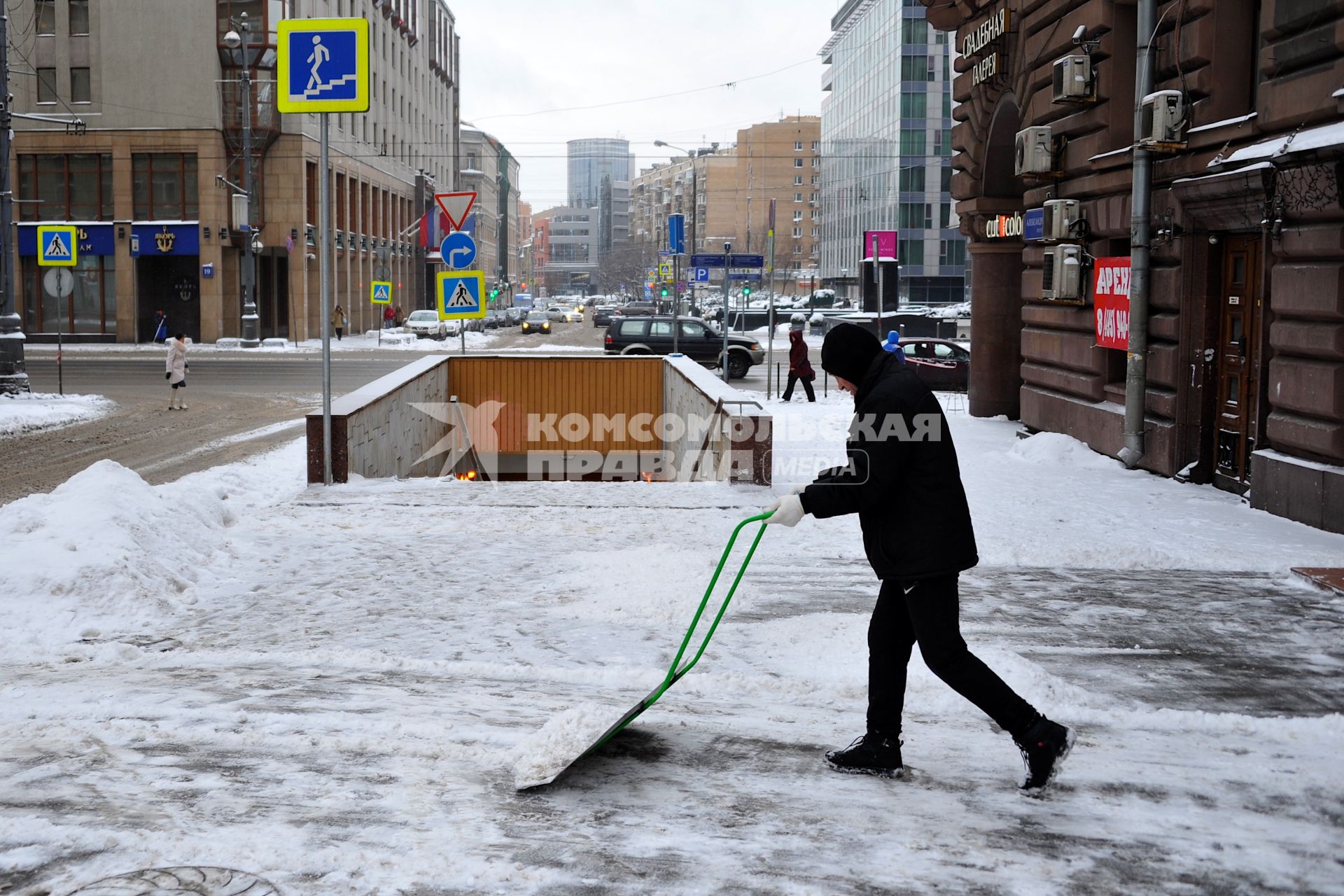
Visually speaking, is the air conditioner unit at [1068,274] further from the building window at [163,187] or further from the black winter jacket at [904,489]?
the building window at [163,187]

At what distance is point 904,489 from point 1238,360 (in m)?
9.41

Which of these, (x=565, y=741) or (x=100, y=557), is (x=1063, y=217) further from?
(x=565, y=741)

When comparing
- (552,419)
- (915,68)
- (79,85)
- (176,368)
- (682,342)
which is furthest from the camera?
(915,68)

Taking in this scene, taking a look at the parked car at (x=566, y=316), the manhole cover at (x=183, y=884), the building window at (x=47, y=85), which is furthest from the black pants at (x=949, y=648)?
the parked car at (x=566, y=316)

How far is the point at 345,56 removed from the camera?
1254 cm

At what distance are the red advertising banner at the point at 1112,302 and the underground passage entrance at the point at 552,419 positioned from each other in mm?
4668

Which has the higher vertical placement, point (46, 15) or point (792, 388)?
point (46, 15)

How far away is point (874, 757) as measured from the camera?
5070 mm

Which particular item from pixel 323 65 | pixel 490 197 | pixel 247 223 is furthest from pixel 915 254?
pixel 323 65

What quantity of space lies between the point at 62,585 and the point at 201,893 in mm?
4502

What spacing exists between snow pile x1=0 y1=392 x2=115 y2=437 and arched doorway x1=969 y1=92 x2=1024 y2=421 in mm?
15205

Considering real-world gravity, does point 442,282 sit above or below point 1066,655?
above

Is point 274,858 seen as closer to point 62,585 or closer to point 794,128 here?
point 62,585

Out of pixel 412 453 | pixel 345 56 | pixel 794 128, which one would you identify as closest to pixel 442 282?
pixel 412 453
